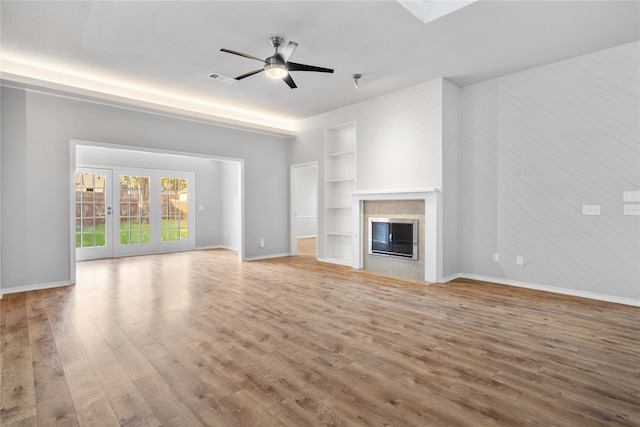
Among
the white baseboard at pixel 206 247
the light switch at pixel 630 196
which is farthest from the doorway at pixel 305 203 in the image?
the light switch at pixel 630 196

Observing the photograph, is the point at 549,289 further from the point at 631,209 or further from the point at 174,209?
the point at 174,209

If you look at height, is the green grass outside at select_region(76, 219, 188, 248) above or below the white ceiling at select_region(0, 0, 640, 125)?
below

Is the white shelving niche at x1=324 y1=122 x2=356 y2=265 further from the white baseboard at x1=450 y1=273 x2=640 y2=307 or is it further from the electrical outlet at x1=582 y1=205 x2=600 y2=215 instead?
the electrical outlet at x1=582 y1=205 x2=600 y2=215

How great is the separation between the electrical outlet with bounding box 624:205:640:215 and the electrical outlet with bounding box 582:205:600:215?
0.24 metres

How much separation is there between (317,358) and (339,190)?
14.9ft

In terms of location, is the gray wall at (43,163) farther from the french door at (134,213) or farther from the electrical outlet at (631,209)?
the electrical outlet at (631,209)

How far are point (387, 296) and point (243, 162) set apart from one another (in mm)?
4177

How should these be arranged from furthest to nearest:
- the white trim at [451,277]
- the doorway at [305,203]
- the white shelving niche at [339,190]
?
the doorway at [305,203] → the white shelving niche at [339,190] → the white trim at [451,277]

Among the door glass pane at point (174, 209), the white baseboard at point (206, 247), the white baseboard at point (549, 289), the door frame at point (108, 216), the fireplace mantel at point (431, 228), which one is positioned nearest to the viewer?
the white baseboard at point (549, 289)

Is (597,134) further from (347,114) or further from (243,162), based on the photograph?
(243,162)

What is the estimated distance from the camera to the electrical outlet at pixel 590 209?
3.86 meters

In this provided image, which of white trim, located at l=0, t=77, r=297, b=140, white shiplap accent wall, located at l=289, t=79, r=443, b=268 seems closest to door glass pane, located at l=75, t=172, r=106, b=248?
white trim, located at l=0, t=77, r=297, b=140

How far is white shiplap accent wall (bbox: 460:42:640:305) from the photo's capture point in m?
3.70

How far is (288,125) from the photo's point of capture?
24.1 feet
